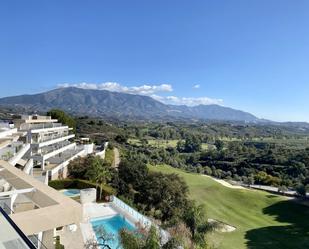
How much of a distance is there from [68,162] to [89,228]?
17962 millimetres

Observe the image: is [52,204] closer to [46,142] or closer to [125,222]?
[125,222]

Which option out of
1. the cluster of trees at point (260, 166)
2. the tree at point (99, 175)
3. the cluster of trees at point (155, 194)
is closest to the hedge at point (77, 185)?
the tree at point (99, 175)

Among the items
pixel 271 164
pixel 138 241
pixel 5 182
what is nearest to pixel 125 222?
pixel 5 182

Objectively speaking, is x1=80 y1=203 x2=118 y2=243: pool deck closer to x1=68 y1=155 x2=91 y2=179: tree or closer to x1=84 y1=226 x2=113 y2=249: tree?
x1=84 y1=226 x2=113 y2=249: tree

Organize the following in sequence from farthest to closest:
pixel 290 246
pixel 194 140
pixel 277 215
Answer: pixel 194 140
pixel 277 215
pixel 290 246

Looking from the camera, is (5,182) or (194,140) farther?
(194,140)

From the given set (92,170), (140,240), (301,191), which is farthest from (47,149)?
(301,191)

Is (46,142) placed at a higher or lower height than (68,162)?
higher

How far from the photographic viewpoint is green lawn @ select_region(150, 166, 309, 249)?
30.4 meters

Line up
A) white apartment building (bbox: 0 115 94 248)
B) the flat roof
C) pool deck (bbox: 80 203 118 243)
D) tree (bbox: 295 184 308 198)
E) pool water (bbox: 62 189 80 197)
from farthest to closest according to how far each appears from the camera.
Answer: tree (bbox: 295 184 308 198), pool water (bbox: 62 189 80 197), pool deck (bbox: 80 203 118 243), white apartment building (bbox: 0 115 94 248), the flat roof

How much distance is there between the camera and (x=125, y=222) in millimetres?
24000

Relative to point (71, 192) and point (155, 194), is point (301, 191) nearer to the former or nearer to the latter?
point (155, 194)

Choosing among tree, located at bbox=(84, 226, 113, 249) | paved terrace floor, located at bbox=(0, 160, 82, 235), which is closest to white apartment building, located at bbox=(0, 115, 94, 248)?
paved terrace floor, located at bbox=(0, 160, 82, 235)

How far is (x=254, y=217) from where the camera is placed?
4006cm
